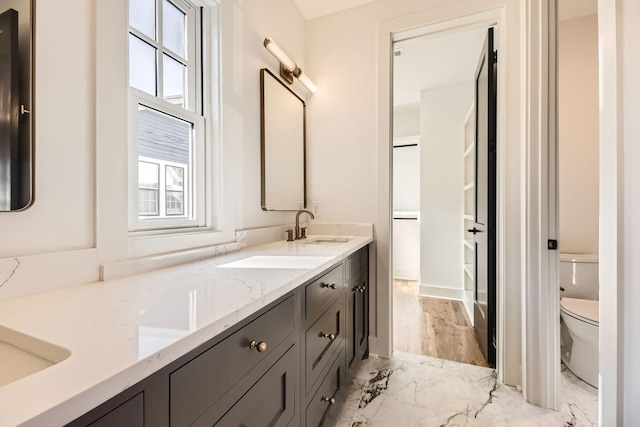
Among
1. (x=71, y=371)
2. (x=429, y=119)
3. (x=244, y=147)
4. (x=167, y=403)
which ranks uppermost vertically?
(x=429, y=119)

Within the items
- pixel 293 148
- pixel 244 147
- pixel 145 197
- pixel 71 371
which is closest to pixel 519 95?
pixel 293 148

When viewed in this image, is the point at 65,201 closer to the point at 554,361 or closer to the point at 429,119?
the point at 554,361

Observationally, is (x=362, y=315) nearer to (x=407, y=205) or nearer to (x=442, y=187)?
(x=442, y=187)

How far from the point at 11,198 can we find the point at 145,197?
18.7 inches

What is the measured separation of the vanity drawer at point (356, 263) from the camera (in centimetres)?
153

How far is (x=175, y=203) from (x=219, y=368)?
0.94m

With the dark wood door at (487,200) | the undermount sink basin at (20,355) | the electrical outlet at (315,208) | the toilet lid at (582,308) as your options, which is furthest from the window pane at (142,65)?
the toilet lid at (582,308)

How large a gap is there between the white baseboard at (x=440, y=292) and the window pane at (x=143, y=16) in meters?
3.42

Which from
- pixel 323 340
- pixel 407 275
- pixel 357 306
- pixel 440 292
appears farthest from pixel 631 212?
pixel 407 275

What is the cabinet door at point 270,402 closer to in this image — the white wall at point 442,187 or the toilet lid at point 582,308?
the toilet lid at point 582,308

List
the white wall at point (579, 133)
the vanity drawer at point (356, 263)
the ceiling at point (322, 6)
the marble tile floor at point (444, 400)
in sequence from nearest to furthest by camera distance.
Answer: the marble tile floor at point (444, 400) < the vanity drawer at point (356, 263) < the ceiling at point (322, 6) < the white wall at point (579, 133)

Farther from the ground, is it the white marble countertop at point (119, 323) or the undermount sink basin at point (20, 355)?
the white marble countertop at point (119, 323)

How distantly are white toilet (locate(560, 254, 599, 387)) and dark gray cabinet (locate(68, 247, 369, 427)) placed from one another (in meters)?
1.40

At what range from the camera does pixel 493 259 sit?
73.1 inches
